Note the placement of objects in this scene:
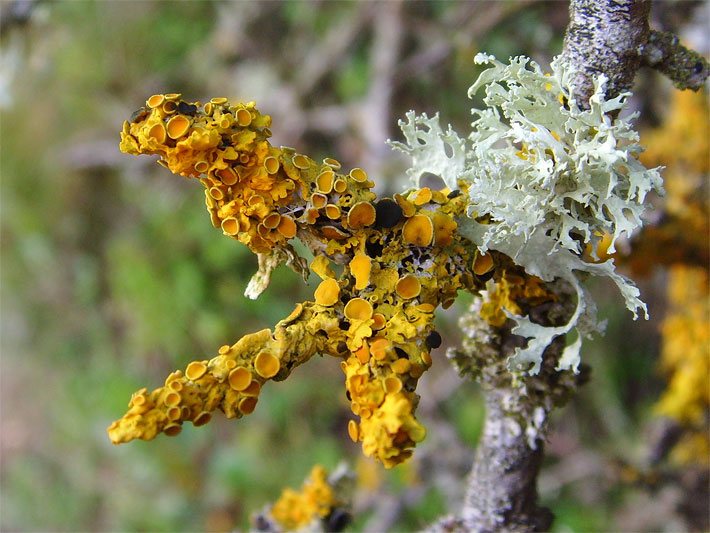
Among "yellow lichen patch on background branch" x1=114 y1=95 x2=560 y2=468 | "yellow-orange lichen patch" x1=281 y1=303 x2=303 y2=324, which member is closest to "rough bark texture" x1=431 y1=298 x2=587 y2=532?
"yellow lichen patch on background branch" x1=114 y1=95 x2=560 y2=468

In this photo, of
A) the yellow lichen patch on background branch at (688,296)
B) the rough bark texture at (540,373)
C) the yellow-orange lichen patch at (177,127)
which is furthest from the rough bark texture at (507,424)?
the yellow lichen patch on background branch at (688,296)

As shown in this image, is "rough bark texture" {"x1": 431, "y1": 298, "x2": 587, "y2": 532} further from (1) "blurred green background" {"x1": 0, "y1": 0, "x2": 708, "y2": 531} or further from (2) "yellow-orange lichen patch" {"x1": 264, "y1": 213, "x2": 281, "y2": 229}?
(1) "blurred green background" {"x1": 0, "y1": 0, "x2": 708, "y2": 531}

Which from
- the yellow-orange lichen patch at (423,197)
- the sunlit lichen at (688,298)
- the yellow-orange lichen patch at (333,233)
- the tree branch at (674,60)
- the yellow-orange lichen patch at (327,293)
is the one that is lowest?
the yellow-orange lichen patch at (327,293)

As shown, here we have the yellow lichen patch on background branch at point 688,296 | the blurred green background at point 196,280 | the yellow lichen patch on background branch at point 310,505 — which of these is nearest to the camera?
the yellow lichen patch on background branch at point 310,505

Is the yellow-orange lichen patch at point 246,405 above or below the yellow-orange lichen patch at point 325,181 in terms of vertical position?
below

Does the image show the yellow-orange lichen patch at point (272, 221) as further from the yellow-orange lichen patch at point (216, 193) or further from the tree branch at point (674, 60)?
the tree branch at point (674, 60)

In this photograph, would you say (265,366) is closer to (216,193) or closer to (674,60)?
(216,193)
